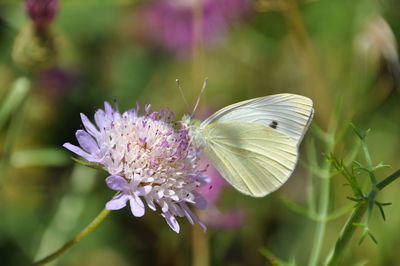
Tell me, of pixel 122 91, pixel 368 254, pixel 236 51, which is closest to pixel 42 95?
pixel 122 91

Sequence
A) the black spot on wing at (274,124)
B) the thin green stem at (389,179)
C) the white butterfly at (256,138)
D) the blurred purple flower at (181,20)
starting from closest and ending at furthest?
1. the thin green stem at (389,179)
2. the white butterfly at (256,138)
3. the black spot on wing at (274,124)
4. the blurred purple flower at (181,20)

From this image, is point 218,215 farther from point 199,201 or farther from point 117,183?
point 117,183

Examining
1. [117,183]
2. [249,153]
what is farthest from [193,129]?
[117,183]

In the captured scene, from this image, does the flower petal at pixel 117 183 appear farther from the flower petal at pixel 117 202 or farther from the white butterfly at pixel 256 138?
the white butterfly at pixel 256 138

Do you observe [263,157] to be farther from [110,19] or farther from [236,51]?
[110,19]

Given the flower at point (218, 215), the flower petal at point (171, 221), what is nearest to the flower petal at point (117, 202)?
the flower petal at point (171, 221)
